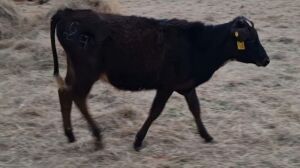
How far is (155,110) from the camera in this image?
607 centimetres

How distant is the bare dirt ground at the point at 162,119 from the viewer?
5.88 meters

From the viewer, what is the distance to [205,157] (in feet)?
19.4

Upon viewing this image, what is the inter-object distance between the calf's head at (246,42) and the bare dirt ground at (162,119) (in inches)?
37.5

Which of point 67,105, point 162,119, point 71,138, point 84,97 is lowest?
point 162,119

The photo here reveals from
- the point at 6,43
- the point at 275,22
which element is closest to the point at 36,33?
the point at 6,43

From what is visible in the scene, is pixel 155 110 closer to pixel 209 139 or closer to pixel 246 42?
pixel 209 139

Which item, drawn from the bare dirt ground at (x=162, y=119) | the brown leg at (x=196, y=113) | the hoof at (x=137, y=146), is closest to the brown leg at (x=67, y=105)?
the bare dirt ground at (x=162, y=119)

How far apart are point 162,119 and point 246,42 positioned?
5.39 ft

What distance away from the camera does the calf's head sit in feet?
19.4

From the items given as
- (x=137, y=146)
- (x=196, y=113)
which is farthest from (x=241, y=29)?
(x=137, y=146)

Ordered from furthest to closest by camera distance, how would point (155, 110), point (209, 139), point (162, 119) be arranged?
point (162, 119) → point (209, 139) → point (155, 110)

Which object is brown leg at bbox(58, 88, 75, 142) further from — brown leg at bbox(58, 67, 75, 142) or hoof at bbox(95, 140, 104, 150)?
hoof at bbox(95, 140, 104, 150)

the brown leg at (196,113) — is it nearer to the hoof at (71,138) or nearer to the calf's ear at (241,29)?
the calf's ear at (241,29)

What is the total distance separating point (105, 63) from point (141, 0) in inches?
400
